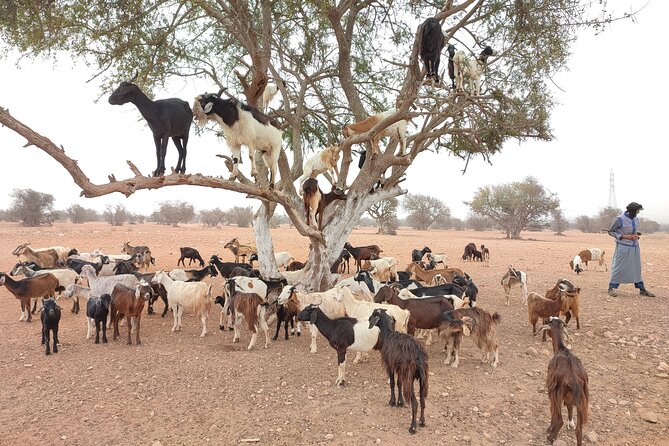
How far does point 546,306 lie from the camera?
6613mm

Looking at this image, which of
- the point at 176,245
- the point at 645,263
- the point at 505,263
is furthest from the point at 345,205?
the point at 176,245

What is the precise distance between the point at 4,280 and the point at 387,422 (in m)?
7.64

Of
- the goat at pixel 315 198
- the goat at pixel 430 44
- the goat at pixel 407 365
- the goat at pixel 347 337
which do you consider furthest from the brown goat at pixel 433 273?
the goat at pixel 407 365

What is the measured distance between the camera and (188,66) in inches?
359

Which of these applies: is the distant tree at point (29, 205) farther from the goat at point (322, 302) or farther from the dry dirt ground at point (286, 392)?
the goat at point (322, 302)

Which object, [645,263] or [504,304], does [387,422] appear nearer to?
[504,304]

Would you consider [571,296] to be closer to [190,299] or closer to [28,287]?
[190,299]

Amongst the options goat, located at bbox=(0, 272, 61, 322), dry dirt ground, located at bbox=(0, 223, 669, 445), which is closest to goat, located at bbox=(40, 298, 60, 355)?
dry dirt ground, located at bbox=(0, 223, 669, 445)

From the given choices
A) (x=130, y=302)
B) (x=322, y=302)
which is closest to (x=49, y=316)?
(x=130, y=302)

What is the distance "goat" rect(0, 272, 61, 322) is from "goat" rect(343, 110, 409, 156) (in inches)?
262

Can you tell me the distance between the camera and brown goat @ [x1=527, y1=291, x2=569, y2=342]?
256 inches

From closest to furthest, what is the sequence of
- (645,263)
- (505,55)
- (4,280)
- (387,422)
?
(387,422)
(4,280)
(505,55)
(645,263)

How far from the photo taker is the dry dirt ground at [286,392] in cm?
384

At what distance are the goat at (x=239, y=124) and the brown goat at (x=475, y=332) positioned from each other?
340 centimetres
